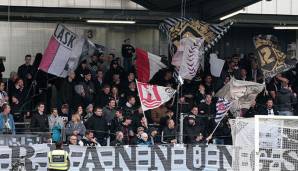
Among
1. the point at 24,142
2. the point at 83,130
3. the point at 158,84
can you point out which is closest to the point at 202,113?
the point at 158,84

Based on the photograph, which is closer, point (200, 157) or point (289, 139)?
point (289, 139)

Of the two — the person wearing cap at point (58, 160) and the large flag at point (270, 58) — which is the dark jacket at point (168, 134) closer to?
the person wearing cap at point (58, 160)

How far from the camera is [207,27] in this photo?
1029 inches

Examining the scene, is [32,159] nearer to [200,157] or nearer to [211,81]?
[200,157]

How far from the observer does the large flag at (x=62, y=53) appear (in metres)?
25.4

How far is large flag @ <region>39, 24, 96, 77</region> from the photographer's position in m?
25.4

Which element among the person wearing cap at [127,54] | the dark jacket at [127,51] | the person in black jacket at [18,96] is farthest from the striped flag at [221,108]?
the person in black jacket at [18,96]

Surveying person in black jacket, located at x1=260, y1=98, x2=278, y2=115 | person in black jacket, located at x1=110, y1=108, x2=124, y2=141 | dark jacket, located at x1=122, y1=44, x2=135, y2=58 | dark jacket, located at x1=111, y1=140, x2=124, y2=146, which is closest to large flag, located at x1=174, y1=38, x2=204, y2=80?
person in black jacket, located at x1=260, y1=98, x2=278, y2=115

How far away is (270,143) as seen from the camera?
65.1 feet

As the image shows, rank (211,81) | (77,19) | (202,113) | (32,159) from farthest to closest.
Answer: (77,19) → (211,81) → (202,113) → (32,159)

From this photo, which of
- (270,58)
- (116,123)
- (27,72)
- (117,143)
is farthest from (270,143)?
(27,72)

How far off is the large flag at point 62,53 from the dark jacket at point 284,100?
21.0 ft

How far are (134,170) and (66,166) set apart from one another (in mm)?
2598

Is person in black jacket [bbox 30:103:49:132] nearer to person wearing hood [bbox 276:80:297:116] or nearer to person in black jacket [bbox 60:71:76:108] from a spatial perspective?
person in black jacket [bbox 60:71:76:108]
